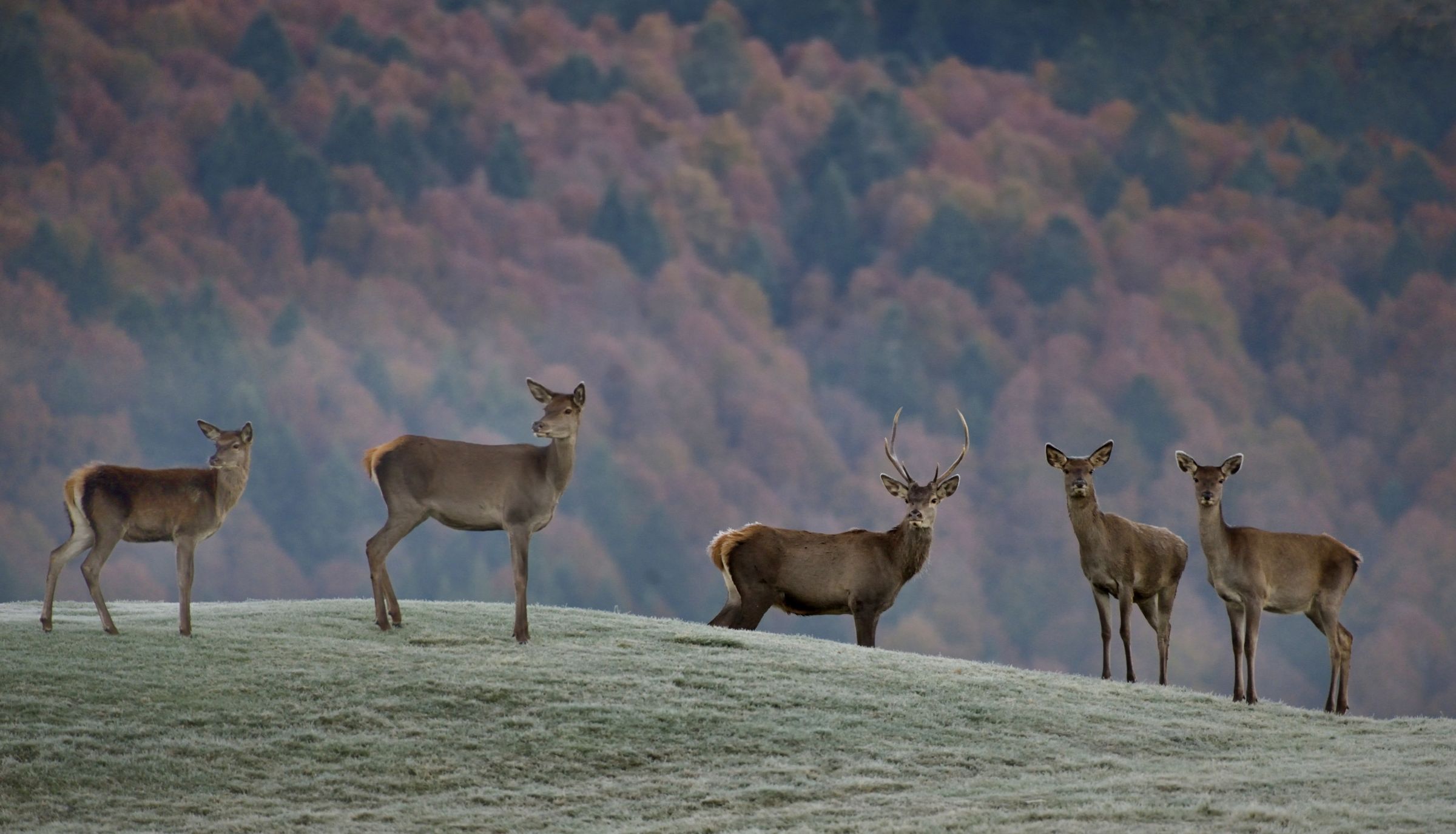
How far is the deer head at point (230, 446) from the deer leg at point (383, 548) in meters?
1.67

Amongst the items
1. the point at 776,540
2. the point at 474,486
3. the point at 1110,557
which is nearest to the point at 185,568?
the point at 474,486

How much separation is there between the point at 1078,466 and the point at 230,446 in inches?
407

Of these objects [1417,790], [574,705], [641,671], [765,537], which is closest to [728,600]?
[765,537]

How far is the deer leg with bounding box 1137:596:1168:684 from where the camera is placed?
20344 mm

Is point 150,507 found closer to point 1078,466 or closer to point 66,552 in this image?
point 66,552

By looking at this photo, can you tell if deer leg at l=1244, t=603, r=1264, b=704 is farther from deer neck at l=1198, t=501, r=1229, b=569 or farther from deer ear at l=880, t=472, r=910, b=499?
deer ear at l=880, t=472, r=910, b=499

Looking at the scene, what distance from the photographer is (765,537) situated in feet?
72.6

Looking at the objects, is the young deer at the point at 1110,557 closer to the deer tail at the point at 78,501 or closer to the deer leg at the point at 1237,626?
the deer leg at the point at 1237,626

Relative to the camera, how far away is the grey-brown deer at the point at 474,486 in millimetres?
17875

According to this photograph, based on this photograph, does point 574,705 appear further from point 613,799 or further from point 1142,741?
point 1142,741

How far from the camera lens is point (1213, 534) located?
19.0 meters

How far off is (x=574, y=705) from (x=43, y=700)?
484 cm

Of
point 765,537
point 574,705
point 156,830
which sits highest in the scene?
point 765,537

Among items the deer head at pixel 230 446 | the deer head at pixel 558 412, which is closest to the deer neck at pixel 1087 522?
the deer head at pixel 558 412
